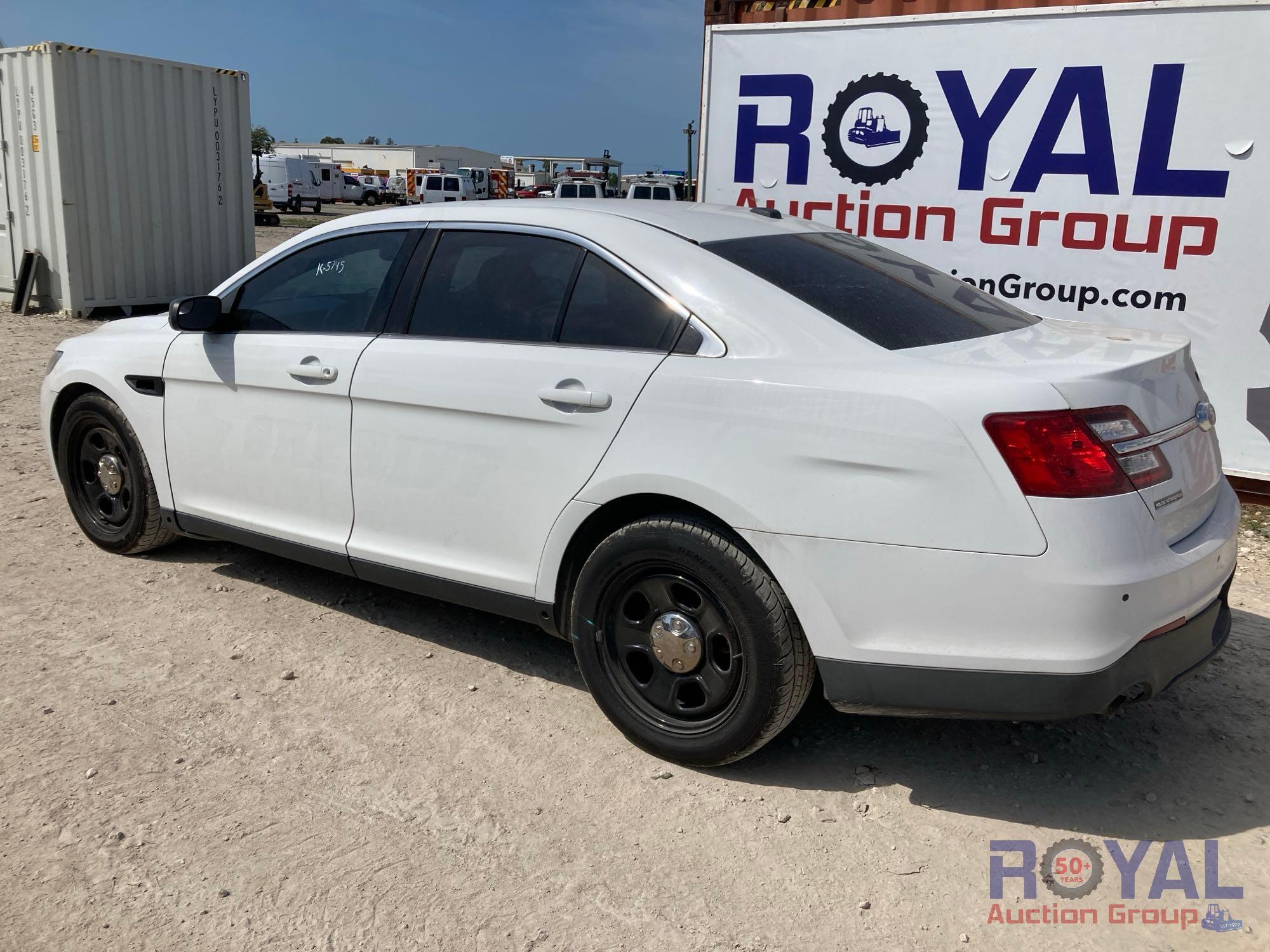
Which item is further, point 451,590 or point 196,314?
point 196,314

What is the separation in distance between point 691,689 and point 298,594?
2.15 metres

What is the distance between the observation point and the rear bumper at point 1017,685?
2684mm

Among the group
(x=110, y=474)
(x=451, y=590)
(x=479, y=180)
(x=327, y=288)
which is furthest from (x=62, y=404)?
(x=479, y=180)

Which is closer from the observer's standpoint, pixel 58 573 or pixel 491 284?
pixel 491 284

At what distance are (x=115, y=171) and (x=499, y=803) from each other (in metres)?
12.0

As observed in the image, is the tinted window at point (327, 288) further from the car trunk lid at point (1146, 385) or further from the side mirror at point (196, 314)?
the car trunk lid at point (1146, 385)

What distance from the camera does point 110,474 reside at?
4859 millimetres

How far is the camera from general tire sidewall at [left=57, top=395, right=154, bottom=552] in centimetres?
470

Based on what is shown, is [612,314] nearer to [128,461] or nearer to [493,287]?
[493,287]

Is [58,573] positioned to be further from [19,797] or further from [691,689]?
[691,689]

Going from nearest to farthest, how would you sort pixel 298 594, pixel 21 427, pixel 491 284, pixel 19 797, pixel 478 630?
pixel 19 797 → pixel 491 284 → pixel 478 630 → pixel 298 594 → pixel 21 427

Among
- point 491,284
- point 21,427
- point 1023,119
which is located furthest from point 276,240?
point 491,284

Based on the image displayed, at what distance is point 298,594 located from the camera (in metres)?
4.65

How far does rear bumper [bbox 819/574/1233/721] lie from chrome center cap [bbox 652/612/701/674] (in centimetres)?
39
